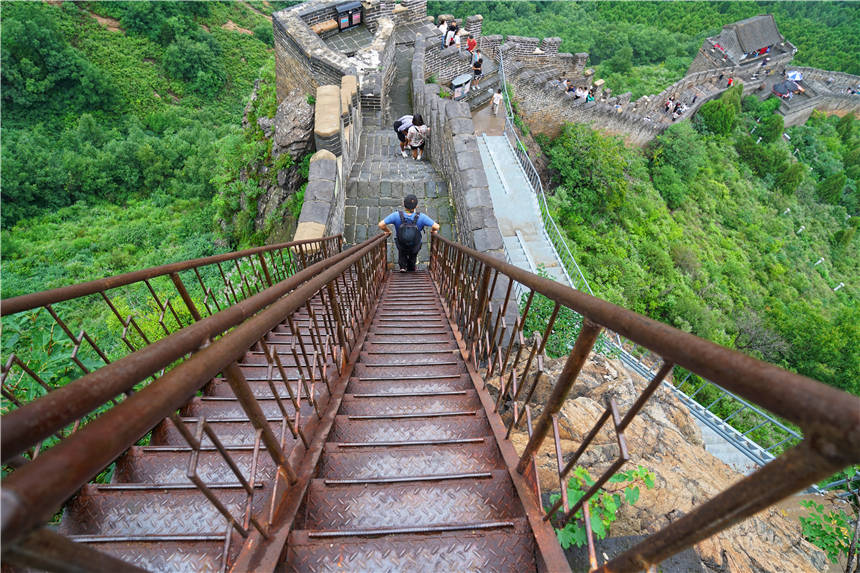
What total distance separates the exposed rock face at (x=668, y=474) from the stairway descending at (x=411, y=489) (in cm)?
62

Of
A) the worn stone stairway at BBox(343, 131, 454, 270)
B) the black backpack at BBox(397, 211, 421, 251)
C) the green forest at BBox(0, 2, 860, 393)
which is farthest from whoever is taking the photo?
the green forest at BBox(0, 2, 860, 393)

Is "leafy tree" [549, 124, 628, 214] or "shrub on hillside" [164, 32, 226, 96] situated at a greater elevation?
"leafy tree" [549, 124, 628, 214]

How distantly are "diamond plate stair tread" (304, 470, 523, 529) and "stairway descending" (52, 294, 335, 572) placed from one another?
254 millimetres

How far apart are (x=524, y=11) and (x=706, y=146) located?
1112 inches

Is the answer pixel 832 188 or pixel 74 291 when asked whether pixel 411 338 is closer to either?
pixel 74 291

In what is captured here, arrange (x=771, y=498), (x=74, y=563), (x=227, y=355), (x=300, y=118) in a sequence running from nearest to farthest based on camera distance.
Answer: (x=74, y=563)
(x=771, y=498)
(x=227, y=355)
(x=300, y=118)

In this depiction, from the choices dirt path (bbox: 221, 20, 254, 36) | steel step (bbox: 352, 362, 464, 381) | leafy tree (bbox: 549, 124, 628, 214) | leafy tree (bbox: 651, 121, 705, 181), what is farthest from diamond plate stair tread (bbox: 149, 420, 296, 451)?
dirt path (bbox: 221, 20, 254, 36)

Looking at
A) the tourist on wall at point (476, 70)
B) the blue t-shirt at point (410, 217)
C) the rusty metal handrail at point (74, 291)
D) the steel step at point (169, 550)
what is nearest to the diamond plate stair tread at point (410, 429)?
the steel step at point (169, 550)

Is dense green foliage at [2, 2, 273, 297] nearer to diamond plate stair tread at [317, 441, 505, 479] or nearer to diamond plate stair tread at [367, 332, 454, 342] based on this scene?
diamond plate stair tread at [367, 332, 454, 342]

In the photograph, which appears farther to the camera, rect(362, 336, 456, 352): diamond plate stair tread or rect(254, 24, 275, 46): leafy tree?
rect(254, 24, 275, 46): leafy tree

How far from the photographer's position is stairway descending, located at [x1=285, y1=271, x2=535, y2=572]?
1.44 m

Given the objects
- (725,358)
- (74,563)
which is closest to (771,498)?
(725,358)

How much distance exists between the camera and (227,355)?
1.03 metres

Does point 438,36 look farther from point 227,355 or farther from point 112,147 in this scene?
point 112,147
